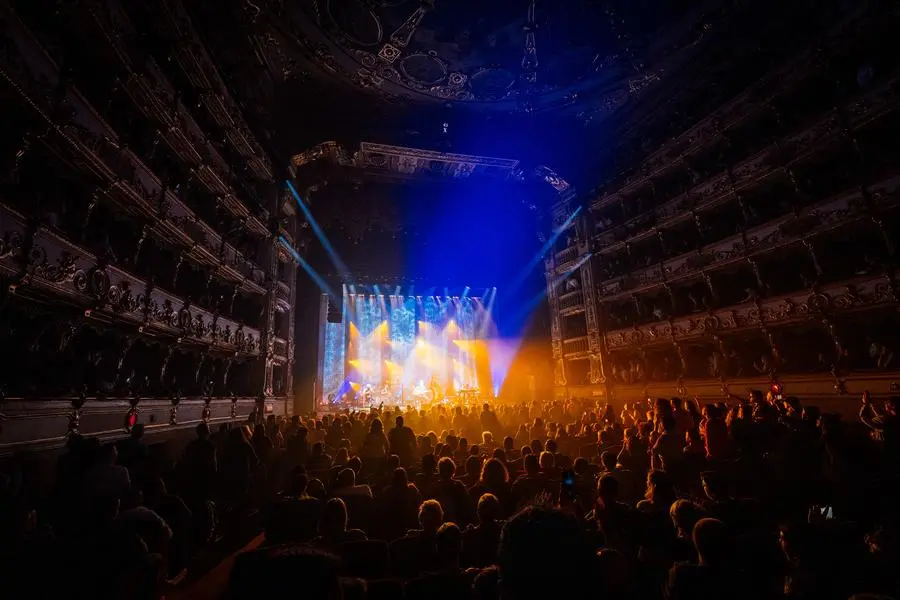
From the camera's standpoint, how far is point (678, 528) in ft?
11.5

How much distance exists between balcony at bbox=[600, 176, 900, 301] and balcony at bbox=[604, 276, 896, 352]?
5.92ft

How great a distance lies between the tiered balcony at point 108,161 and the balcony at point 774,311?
17.9 meters

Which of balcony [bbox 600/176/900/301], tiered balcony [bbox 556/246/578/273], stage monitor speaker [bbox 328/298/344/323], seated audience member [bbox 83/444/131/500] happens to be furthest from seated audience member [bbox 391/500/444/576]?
stage monitor speaker [bbox 328/298/344/323]

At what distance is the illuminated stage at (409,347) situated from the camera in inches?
1095

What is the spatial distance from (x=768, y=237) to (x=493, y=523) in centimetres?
1540

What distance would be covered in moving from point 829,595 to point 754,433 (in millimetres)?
4423

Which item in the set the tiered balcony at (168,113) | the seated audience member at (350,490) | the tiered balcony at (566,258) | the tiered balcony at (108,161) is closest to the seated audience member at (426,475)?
the seated audience member at (350,490)

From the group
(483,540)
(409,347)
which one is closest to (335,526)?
(483,540)

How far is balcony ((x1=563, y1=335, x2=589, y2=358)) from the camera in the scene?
2230 cm

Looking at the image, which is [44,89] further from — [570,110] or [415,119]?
[570,110]

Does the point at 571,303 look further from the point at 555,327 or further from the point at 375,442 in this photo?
the point at 375,442

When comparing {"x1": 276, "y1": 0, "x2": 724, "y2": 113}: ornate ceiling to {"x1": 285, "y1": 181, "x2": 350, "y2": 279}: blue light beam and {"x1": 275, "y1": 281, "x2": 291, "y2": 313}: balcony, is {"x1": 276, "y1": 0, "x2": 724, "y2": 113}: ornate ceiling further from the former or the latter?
{"x1": 275, "y1": 281, "x2": 291, "y2": 313}: balcony

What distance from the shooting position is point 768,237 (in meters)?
13.9

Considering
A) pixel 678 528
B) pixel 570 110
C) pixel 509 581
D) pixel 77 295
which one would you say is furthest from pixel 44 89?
pixel 570 110
